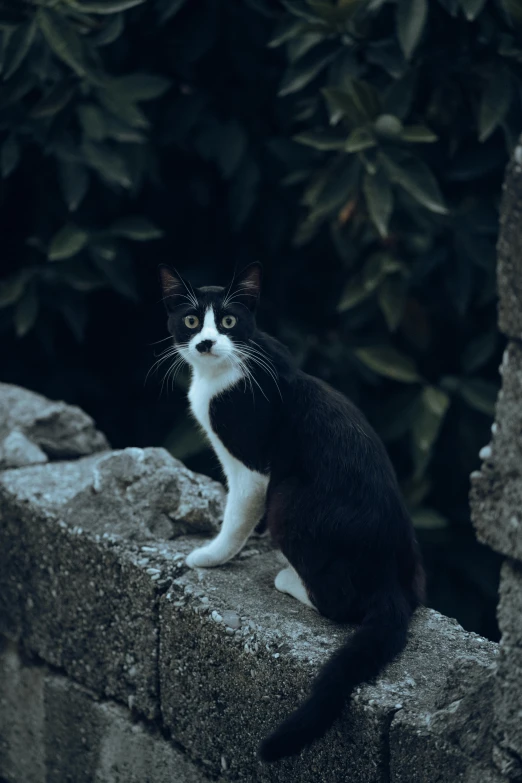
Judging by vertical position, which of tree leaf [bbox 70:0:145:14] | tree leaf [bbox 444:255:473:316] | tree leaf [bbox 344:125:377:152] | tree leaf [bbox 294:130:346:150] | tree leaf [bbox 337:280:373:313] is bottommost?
tree leaf [bbox 337:280:373:313]

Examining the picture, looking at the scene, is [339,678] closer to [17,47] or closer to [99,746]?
[99,746]

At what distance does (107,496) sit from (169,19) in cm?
207

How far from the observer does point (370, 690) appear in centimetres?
192

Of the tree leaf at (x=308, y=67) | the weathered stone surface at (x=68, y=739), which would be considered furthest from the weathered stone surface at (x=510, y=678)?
the tree leaf at (x=308, y=67)

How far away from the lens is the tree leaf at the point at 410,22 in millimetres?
3008

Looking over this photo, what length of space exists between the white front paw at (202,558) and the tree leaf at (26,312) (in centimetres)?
148

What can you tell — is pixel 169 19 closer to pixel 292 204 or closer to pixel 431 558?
pixel 292 204

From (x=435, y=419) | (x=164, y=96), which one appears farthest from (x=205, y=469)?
(x=164, y=96)

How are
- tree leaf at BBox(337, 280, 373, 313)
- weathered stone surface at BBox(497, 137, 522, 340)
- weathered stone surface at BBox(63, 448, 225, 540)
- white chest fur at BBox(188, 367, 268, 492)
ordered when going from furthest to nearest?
tree leaf at BBox(337, 280, 373, 313) → weathered stone surface at BBox(63, 448, 225, 540) → white chest fur at BBox(188, 367, 268, 492) → weathered stone surface at BBox(497, 137, 522, 340)

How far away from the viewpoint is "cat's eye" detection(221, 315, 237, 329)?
2467mm

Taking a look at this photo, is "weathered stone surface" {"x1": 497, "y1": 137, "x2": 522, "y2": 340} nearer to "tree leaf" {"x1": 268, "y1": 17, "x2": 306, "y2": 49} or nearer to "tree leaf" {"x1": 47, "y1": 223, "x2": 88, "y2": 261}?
"tree leaf" {"x1": 268, "y1": 17, "x2": 306, "y2": 49}

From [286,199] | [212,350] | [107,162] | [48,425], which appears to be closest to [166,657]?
[212,350]

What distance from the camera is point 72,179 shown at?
3.54m

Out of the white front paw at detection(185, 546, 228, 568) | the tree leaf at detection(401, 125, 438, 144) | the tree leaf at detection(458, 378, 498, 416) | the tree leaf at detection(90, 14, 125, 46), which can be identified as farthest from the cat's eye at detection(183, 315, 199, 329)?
the tree leaf at detection(458, 378, 498, 416)
